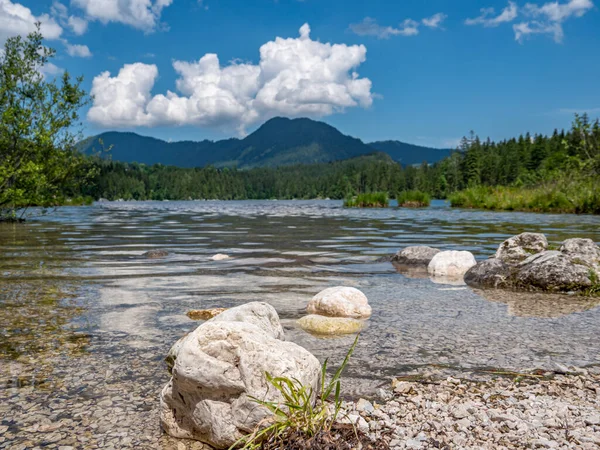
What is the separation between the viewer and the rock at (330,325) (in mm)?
6996

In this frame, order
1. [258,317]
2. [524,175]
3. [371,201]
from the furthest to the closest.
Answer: [524,175]
[371,201]
[258,317]

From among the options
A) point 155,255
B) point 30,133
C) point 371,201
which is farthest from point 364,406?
point 371,201

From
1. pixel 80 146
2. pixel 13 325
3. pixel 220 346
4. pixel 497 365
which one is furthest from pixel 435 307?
pixel 80 146

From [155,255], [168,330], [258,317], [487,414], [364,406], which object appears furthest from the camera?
[155,255]

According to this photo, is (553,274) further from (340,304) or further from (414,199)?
(414,199)

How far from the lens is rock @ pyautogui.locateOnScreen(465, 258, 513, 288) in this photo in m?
10.7

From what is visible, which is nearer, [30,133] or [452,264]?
[452,264]

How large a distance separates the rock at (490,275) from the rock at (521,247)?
57.5 inches

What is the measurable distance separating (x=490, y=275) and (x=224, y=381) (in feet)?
28.2

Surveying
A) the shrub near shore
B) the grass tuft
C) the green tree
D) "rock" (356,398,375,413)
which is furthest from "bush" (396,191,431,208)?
the grass tuft

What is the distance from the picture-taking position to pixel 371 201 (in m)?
64.9

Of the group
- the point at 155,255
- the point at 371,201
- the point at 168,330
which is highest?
the point at 371,201

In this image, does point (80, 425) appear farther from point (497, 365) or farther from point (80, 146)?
point (80, 146)

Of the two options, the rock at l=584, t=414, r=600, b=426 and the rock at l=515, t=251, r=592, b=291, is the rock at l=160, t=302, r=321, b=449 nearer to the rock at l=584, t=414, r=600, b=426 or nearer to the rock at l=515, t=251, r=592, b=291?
the rock at l=584, t=414, r=600, b=426
